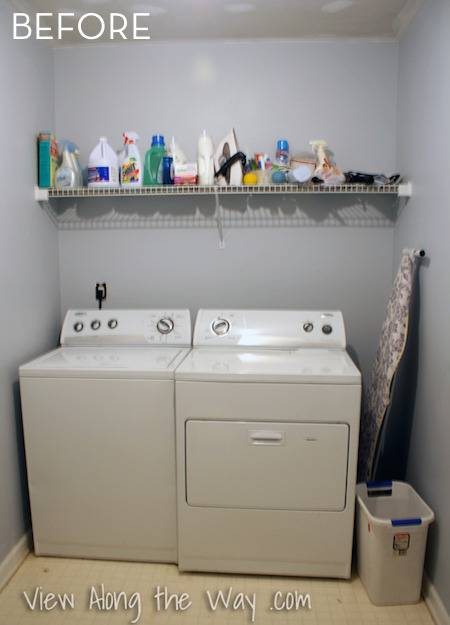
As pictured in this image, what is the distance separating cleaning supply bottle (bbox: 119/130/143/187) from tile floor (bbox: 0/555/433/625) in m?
1.73

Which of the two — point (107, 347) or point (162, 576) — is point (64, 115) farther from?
point (162, 576)

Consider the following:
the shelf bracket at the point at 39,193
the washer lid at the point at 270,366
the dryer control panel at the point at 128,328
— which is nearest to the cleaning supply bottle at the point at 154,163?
the shelf bracket at the point at 39,193

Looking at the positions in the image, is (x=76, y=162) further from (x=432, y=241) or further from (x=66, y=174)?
(x=432, y=241)

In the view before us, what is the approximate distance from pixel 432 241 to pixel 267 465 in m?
1.10

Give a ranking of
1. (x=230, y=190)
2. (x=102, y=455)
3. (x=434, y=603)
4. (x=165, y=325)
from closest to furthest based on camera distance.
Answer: (x=434, y=603) < (x=102, y=455) < (x=230, y=190) < (x=165, y=325)

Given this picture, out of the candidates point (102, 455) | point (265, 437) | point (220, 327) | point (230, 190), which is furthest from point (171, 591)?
point (230, 190)

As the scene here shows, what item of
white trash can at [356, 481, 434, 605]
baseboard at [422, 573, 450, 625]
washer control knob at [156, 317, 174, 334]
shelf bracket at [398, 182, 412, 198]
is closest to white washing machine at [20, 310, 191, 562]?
washer control knob at [156, 317, 174, 334]

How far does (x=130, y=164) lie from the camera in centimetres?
237

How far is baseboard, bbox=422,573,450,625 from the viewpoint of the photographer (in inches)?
68.7

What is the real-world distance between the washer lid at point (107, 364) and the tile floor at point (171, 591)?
2.73 feet

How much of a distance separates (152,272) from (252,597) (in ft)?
5.20

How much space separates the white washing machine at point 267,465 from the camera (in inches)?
74.9

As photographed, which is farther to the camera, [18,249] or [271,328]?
[271,328]

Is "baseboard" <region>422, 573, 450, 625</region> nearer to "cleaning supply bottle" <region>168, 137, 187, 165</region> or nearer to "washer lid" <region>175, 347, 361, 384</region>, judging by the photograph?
"washer lid" <region>175, 347, 361, 384</region>
